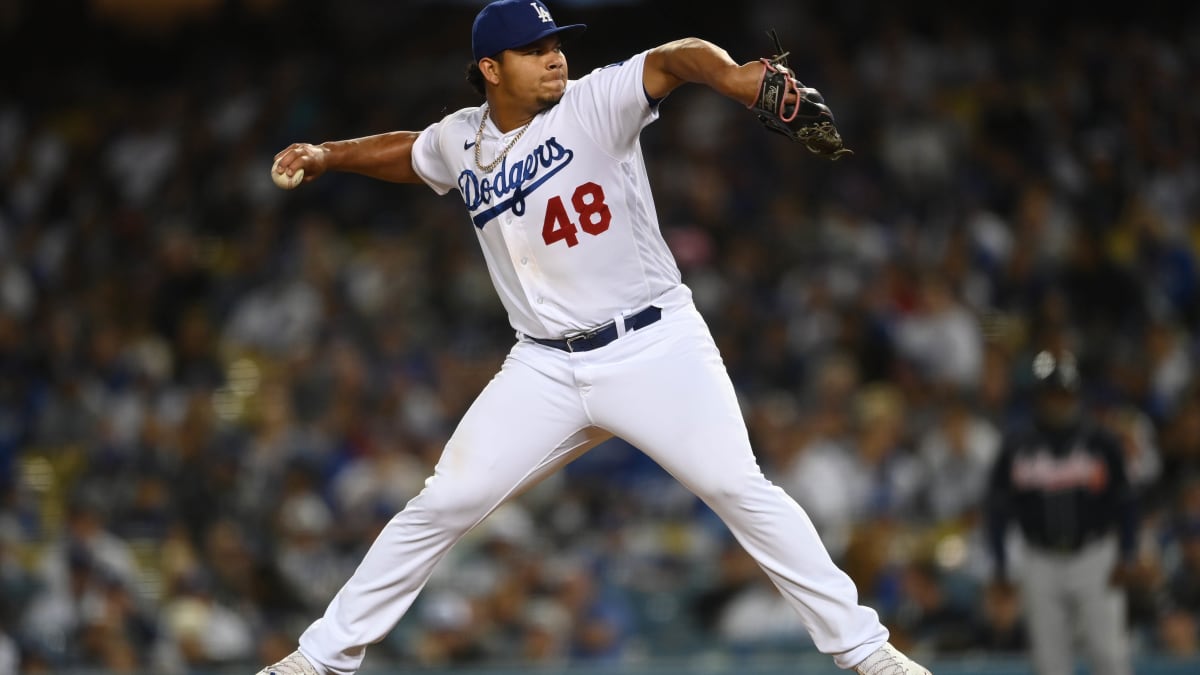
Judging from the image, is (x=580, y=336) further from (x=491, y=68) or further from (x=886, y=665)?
(x=886, y=665)

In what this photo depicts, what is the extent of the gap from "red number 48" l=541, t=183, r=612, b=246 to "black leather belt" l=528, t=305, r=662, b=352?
25 cm

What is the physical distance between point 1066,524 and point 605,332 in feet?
13.0

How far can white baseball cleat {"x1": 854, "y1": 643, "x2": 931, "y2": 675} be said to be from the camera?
414 centimetres

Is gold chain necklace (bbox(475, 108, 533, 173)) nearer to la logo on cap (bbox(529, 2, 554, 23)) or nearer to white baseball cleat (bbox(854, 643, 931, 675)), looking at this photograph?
la logo on cap (bbox(529, 2, 554, 23))

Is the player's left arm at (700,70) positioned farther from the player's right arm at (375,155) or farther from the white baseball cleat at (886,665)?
the white baseball cleat at (886,665)

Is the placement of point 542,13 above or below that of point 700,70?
above

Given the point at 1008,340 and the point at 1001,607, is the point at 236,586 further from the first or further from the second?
the point at 1008,340

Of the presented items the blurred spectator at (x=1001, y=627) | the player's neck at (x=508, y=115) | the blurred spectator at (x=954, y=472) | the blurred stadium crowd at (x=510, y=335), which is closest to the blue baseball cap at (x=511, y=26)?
the player's neck at (x=508, y=115)

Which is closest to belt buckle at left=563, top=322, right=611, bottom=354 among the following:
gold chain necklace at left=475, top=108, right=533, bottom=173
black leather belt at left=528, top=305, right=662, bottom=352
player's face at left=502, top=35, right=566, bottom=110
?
black leather belt at left=528, top=305, right=662, bottom=352

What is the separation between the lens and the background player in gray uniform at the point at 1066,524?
7359 millimetres

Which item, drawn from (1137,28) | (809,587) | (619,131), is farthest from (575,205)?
(1137,28)

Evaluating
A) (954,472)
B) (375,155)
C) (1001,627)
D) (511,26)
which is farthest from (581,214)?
(954,472)

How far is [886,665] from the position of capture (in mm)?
4148

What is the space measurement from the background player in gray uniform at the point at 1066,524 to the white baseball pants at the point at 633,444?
354cm
